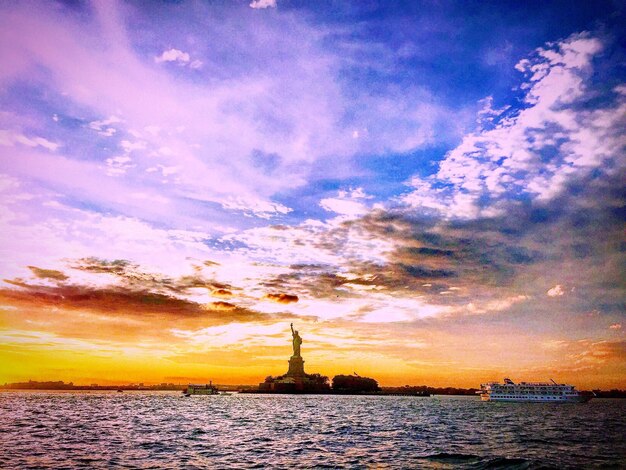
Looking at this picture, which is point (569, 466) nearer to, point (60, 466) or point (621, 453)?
point (621, 453)

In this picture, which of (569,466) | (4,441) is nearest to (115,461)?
(4,441)

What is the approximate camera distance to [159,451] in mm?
42812

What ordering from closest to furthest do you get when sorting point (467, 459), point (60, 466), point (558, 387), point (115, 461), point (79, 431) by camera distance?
point (60, 466), point (115, 461), point (467, 459), point (79, 431), point (558, 387)

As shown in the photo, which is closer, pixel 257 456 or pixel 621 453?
pixel 257 456

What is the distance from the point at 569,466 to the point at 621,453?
1230 cm

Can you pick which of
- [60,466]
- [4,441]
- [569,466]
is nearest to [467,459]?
[569,466]

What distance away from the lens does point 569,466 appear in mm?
37500

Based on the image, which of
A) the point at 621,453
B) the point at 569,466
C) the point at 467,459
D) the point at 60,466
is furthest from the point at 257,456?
the point at 621,453

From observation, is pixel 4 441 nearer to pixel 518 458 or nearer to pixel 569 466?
pixel 518 458

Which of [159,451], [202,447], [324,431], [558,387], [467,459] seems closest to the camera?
[467,459]

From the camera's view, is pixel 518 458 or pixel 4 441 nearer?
pixel 518 458

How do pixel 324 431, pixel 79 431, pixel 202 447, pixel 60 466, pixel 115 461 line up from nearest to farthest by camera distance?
1. pixel 60 466
2. pixel 115 461
3. pixel 202 447
4. pixel 79 431
5. pixel 324 431

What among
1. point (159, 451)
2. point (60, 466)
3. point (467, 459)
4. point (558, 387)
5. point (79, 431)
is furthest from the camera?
point (558, 387)

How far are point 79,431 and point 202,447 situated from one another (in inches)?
948
